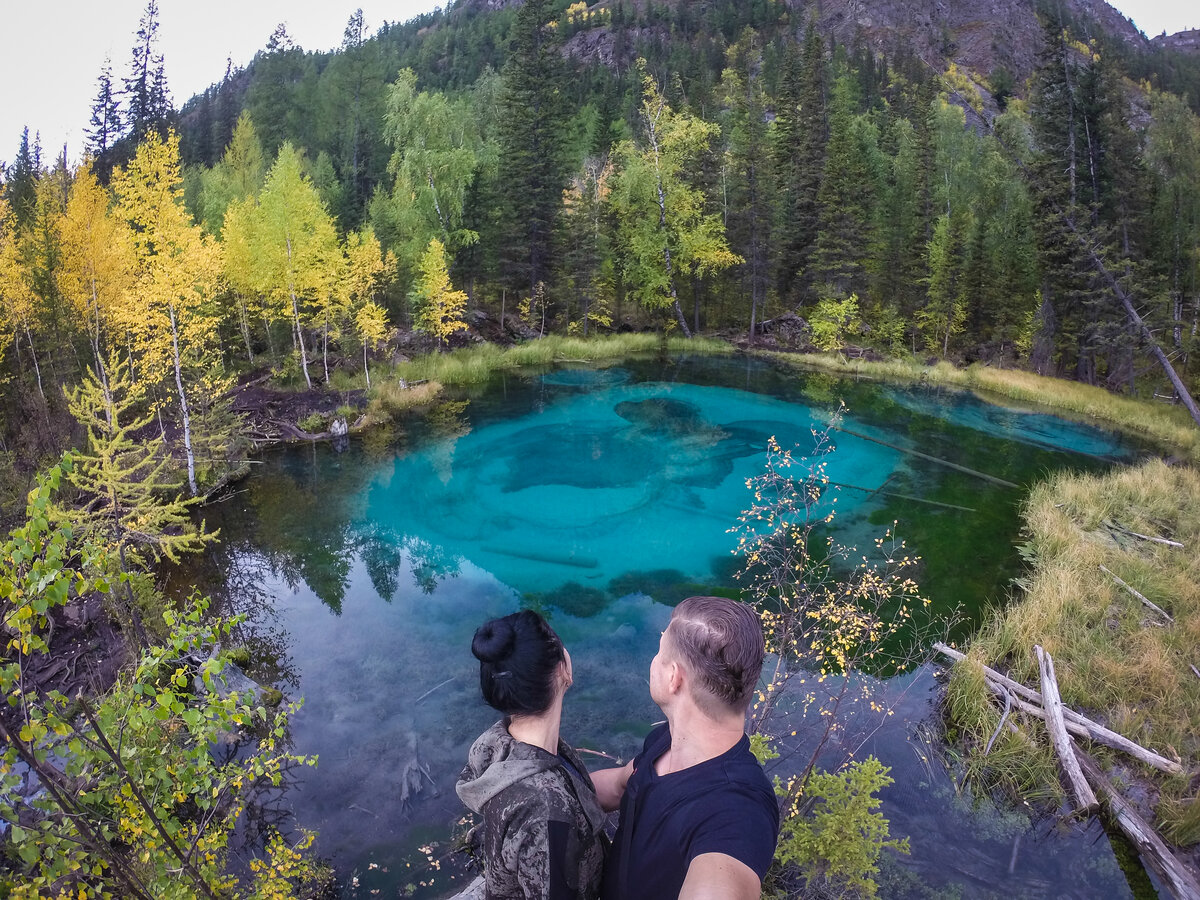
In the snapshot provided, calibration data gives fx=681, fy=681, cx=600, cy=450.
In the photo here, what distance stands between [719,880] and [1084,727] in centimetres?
642

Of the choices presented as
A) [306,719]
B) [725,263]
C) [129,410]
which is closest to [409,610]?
[306,719]

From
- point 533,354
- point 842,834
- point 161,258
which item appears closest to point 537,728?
point 842,834

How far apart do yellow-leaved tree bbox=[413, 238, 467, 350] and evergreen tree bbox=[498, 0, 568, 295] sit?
5.74 meters

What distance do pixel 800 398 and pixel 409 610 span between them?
15.8 meters

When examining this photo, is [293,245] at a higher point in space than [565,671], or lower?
higher

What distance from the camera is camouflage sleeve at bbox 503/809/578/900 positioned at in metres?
2.18

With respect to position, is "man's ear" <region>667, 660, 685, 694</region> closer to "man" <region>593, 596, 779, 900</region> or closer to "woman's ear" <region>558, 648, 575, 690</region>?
"man" <region>593, 596, 779, 900</region>

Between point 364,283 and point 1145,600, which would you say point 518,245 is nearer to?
point 364,283

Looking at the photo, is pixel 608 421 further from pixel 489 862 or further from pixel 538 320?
pixel 489 862

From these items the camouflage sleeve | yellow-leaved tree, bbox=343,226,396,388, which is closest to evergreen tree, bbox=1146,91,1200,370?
yellow-leaved tree, bbox=343,226,396,388

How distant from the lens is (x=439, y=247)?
76.2 feet

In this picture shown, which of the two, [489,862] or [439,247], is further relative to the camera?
[439,247]

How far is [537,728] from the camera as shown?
7.60 ft

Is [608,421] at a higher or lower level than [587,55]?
lower
